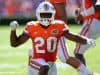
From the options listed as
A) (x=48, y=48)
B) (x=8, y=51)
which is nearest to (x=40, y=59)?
(x=48, y=48)

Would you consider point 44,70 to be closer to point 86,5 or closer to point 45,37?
point 45,37

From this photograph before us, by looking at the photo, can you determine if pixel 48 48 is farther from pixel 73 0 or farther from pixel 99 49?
pixel 73 0

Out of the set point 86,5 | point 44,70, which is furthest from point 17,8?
point 44,70

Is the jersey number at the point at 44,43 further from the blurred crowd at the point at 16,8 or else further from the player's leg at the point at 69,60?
the blurred crowd at the point at 16,8

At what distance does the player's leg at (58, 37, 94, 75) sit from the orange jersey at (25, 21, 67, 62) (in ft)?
1.48

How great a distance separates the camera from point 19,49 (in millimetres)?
14680

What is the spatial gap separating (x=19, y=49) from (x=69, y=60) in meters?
6.70

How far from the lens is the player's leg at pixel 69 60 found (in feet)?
25.9

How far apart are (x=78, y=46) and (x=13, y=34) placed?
1.46 meters

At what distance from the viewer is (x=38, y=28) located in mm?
7590

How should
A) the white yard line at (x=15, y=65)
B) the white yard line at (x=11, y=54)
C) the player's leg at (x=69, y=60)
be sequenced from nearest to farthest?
the player's leg at (x=69, y=60) < the white yard line at (x=15, y=65) < the white yard line at (x=11, y=54)

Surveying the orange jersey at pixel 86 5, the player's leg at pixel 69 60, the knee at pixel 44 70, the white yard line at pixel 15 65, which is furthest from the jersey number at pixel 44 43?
the white yard line at pixel 15 65

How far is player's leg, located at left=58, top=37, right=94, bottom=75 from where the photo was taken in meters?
7.91

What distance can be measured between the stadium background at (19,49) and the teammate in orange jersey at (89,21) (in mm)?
1389
